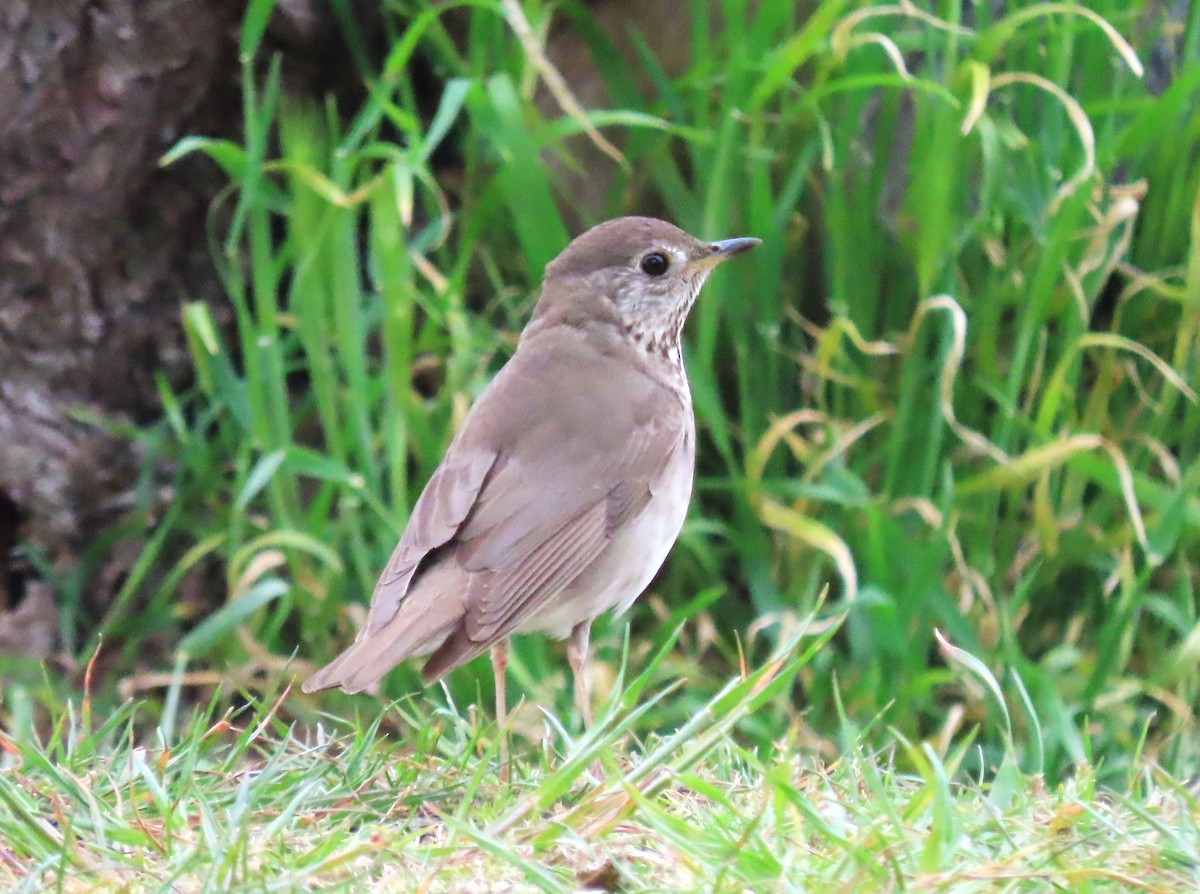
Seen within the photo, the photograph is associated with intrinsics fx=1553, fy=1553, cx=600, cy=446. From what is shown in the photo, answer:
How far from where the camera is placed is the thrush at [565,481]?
2.93 m

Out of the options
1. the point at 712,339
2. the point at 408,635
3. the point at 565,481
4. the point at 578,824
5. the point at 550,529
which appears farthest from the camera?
the point at 712,339

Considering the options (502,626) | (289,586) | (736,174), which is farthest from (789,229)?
(502,626)

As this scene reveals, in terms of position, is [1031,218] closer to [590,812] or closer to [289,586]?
[289,586]

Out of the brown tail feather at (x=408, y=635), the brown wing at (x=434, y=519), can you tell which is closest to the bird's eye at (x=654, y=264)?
the brown wing at (x=434, y=519)

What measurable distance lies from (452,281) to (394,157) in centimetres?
41

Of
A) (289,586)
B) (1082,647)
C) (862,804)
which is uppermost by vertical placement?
(862,804)

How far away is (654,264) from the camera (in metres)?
3.68

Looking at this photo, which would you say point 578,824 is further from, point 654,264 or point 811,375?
point 811,375

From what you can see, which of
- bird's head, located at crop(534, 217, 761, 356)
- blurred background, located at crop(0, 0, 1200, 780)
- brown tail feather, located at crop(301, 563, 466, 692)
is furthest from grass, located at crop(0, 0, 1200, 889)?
brown tail feather, located at crop(301, 563, 466, 692)

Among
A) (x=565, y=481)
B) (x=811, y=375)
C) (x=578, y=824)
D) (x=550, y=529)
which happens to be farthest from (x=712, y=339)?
(x=578, y=824)

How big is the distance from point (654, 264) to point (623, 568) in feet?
2.71

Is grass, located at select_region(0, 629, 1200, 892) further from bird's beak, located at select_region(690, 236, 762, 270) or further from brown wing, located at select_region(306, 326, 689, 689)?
bird's beak, located at select_region(690, 236, 762, 270)

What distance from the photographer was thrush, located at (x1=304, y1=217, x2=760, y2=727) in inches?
115

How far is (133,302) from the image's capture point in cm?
472
